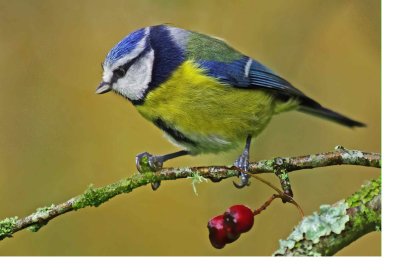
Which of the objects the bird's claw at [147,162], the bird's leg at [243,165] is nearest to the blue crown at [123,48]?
the bird's claw at [147,162]

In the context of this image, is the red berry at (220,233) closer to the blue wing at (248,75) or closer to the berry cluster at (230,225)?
the berry cluster at (230,225)

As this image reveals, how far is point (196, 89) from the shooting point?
1.55 metres

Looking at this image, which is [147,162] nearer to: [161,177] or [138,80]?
[161,177]

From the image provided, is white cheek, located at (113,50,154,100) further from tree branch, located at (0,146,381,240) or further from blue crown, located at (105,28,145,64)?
tree branch, located at (0,146,381,240)

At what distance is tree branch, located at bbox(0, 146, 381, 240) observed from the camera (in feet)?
4.66

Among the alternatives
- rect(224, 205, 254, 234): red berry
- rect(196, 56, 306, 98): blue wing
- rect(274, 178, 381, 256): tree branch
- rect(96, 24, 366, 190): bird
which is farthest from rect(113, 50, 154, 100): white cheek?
rect(274, 178, 381, 256): tree branch

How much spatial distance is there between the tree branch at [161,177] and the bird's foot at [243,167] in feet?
0.05

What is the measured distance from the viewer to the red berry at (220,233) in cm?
136

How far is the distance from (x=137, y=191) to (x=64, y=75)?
0.33 metres

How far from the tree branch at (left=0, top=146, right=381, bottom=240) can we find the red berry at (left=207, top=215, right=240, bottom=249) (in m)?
0.15

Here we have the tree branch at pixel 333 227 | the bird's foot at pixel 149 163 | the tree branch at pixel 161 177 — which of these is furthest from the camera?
the bird's foot at pixel 149 163
